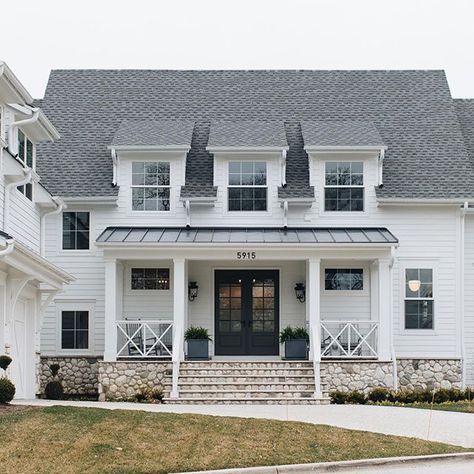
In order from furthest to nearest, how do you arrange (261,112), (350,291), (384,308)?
(261,112), (350,291), (384,308)

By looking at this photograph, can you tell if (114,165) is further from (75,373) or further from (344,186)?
(344,186)

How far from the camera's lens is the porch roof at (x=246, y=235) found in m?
25.0

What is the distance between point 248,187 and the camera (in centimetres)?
2730

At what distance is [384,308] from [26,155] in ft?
29.8

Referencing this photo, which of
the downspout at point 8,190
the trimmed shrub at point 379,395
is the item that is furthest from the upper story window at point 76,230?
the trimmed shrub at point 379,395

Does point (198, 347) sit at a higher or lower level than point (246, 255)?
lower

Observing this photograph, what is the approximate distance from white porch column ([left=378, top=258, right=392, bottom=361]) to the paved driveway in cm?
323

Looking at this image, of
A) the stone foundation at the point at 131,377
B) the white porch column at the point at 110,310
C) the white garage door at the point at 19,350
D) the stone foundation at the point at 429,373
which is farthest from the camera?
the stone foundation at the point at 429,373

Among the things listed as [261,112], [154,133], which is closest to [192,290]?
[154,133]

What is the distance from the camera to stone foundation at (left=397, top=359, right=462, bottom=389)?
26125mm

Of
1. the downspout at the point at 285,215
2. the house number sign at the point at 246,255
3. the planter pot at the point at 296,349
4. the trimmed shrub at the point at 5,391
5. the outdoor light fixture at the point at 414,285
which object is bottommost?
the trimmed shrub at the point at 5,391

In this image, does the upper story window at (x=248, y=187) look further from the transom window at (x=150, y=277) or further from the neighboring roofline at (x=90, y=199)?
the neighboring roofline at (x=90, y=199)

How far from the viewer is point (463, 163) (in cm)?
2795

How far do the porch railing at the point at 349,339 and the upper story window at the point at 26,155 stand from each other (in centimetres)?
763
